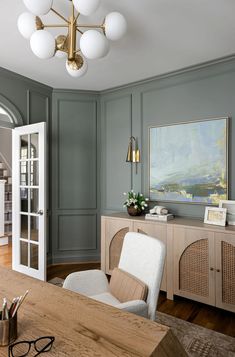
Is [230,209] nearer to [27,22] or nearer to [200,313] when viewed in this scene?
[200,313]

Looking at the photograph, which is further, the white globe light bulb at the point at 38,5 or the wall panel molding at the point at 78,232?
the wall panel molding at the point at 78,232

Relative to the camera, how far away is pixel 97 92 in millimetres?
3924

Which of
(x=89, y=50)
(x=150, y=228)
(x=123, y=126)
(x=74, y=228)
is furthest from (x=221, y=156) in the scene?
(x=74, y=228)

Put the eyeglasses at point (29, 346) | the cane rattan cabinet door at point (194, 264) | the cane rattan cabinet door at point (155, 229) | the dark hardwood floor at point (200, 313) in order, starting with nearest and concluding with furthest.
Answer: the eyeglasses at point (29, 346) → the dark hardwood floor at point (200, 313) → the cane rattan cabinet door at point (194, 264) → the cane rattan cabinet door at point (155, 229)

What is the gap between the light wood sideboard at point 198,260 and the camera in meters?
2.36

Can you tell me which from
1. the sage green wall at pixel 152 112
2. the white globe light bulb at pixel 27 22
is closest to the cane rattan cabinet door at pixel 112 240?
the sage green wall at pixel 152 112

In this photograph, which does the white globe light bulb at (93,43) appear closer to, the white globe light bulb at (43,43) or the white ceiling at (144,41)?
the white globe light bulb at (43,43)

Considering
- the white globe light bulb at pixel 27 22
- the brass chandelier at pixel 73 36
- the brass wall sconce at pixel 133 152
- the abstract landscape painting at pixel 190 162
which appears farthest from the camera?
the brass wall sconce at pixel 133 152

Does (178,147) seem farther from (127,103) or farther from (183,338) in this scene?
(183,338)

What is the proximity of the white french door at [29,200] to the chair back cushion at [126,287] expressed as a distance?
5.06 feet

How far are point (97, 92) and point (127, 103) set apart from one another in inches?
22.8

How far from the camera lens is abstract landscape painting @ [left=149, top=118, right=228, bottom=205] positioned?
287 cm

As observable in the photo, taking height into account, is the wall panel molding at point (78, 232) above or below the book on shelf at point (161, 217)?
below

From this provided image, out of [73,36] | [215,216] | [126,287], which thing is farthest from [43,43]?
[215,216]
